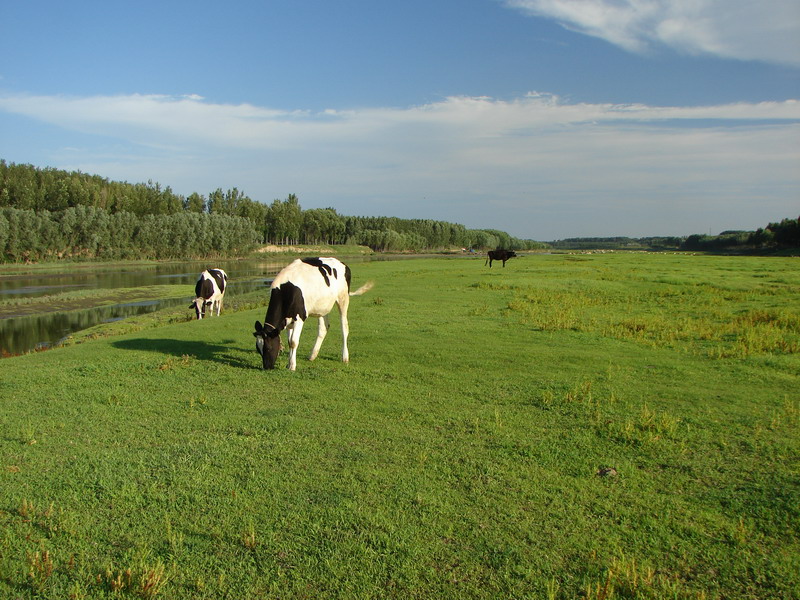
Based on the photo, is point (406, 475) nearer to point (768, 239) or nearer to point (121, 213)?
point (121, 213)

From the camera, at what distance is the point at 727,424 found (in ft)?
27.6

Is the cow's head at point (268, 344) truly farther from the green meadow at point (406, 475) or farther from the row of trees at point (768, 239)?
the row of trees at point (768, 239)

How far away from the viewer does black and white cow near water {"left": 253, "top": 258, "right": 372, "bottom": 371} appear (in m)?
12.1

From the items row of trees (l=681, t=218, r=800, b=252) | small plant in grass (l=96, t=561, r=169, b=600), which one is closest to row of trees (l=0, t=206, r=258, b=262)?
small plant in grass (l=96, t=561, r=169, b=600)

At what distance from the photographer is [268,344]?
12.0 m

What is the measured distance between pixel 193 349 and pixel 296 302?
4199mm

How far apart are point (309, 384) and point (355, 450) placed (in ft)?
12.6

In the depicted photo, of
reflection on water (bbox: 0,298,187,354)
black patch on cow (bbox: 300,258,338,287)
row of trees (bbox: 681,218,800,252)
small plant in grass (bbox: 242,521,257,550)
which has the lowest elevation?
reflection on water (bbox: 0,298,187,354)

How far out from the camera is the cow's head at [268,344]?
1204cm

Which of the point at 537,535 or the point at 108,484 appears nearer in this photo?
the point at 537,535

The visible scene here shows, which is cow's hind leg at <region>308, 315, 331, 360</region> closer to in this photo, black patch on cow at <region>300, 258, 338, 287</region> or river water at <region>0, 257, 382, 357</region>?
black patch on cow at <region>300, 258, 338, 287</region>

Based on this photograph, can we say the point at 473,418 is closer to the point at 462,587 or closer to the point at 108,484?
the point at 462,587

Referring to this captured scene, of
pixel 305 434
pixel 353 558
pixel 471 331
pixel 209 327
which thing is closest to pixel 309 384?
pixel 305 434

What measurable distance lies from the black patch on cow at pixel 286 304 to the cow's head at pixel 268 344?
10.6 inches
